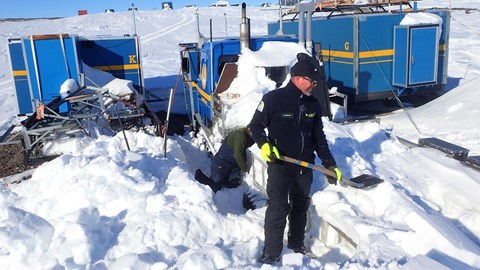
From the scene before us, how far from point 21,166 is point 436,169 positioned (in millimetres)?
6997

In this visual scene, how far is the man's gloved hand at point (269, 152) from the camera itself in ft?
13.1

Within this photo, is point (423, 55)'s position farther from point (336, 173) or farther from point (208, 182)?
point (336, 173)

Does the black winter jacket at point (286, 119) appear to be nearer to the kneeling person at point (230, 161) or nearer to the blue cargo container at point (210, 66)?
the kneeling person at point (230, 161)

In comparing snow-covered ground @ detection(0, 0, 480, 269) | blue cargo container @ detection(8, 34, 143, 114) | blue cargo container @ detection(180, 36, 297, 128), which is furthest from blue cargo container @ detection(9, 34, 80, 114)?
snow-covered ground @ detection(0, 0, 480, 269)

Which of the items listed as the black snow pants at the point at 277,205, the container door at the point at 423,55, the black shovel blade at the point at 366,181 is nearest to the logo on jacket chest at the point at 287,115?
the black snow pants at the point at 277,205

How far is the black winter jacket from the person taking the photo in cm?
414

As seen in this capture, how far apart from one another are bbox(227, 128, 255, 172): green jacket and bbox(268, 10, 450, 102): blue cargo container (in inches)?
228

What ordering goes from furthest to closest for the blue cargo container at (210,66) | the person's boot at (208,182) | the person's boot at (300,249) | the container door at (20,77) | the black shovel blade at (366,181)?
1. the container door at (20,77)
2. the blue cargo container at (210,66)
3. the person's boot at (208,182)
4. the black shovel blade at (366,181)
5. the person's boot at (300,249)

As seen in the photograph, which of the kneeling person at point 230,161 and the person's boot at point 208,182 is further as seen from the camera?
the person's boot at point 208,182

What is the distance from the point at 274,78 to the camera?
7422mm

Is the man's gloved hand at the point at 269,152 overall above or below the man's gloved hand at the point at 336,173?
above

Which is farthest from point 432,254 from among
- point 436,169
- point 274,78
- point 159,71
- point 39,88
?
point 159,71

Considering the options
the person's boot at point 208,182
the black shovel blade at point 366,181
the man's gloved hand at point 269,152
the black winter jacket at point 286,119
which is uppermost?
the black winter jacket at point 286,119

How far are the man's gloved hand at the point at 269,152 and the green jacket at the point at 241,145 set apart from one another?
1.99m
